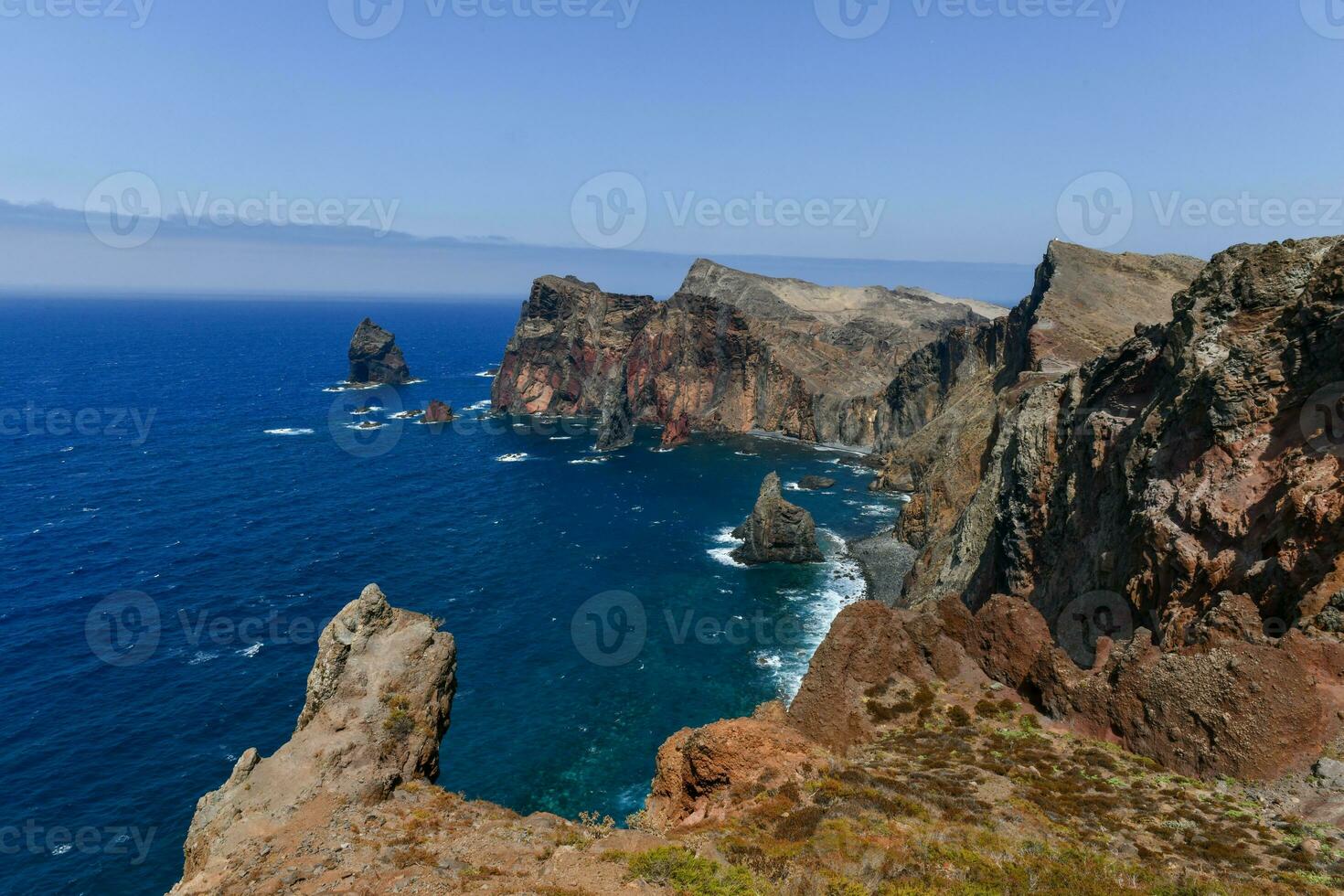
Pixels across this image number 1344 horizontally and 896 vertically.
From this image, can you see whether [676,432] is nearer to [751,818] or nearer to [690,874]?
[751,818]

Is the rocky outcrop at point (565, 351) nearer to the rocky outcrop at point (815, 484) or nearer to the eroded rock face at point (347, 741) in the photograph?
the rocky outcrop at point (815, 484)

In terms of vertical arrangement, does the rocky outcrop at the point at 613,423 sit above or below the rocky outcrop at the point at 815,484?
above

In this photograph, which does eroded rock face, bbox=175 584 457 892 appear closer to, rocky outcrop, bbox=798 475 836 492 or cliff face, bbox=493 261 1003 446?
rocky outcrop, bbox=798 475 836 492

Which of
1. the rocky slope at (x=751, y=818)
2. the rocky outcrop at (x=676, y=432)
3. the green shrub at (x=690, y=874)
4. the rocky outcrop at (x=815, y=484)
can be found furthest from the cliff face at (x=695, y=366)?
the green shrub at (x=690, y=874)

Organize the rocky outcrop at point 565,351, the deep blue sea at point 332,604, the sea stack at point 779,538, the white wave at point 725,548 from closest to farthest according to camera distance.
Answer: the deep blue sea at point 332,604
the sea stack at point 779,538
the white wave at point 725,548
the rocky outcrop at point 565,351

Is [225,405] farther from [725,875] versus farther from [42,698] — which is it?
[725,875]

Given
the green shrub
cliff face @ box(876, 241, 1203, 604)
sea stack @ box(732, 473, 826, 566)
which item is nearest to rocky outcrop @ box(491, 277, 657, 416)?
cliff face @ box(876, 241, 1203, 604)

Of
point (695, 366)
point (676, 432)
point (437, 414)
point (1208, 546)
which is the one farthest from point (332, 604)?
point (695, 366)
